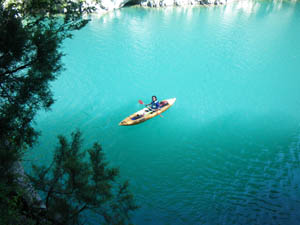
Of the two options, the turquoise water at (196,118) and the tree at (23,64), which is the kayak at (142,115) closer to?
the turquoise water at (196,118)

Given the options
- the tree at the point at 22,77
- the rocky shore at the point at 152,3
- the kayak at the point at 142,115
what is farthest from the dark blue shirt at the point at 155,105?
the rocky shore at the point at 152,3

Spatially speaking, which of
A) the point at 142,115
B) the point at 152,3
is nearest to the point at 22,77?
the point at 142,115

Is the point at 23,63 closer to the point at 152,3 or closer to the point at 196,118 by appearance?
the point at 196,118

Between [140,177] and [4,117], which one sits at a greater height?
[4,117]

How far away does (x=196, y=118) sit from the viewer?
11.8m

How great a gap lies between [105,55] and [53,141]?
34.3ft

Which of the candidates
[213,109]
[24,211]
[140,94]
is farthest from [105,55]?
[24,211]

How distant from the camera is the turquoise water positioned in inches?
311

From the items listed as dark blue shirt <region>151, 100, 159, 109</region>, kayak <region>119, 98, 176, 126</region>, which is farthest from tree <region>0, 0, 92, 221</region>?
dark blue shirt <region>151, 100, 159, 109</region>

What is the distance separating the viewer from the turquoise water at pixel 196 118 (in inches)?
311

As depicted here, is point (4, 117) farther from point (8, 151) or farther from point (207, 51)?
point (207, 51)

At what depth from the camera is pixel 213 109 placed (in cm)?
1246

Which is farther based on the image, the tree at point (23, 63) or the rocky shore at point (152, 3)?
the rocky shore at point (152, 3)

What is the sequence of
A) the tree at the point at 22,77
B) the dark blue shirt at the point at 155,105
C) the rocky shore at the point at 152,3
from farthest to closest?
1. the rocky shore at the point at 152,3
2. the dark blue shirt at the point at 155,105
3. the tree at the point at 22,77
